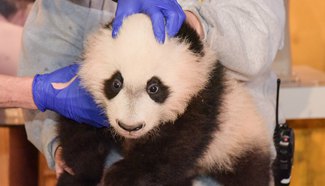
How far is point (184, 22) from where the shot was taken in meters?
1.03

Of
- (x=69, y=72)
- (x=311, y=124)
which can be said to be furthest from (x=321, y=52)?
(x=69, y=72)

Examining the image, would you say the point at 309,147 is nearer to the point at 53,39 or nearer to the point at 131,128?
the point at 53,39

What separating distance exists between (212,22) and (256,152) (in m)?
0.32

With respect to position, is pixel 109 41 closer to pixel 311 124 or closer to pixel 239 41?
pixel 239 41

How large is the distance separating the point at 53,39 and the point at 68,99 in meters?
0.25

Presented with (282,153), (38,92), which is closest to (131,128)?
(38,92)

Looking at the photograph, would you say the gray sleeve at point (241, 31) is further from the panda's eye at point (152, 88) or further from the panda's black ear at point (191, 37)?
the panda's eye at point (152, 88)

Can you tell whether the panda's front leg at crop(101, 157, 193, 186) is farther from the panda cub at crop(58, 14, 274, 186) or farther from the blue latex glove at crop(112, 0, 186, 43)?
the blue latex glove at crop(112, 0, 186, 43)

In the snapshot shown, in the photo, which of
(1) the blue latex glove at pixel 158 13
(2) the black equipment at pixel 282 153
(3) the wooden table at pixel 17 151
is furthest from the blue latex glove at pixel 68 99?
(3) the wooden table at pixel 17 151

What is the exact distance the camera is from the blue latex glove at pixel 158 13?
96 centimetres

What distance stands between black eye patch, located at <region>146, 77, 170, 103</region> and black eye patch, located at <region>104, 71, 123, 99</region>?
53mm

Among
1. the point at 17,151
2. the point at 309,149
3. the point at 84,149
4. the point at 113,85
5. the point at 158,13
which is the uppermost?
the point at 158,13

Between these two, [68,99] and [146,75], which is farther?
[68,99]

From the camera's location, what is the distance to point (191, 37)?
40.4 inches
